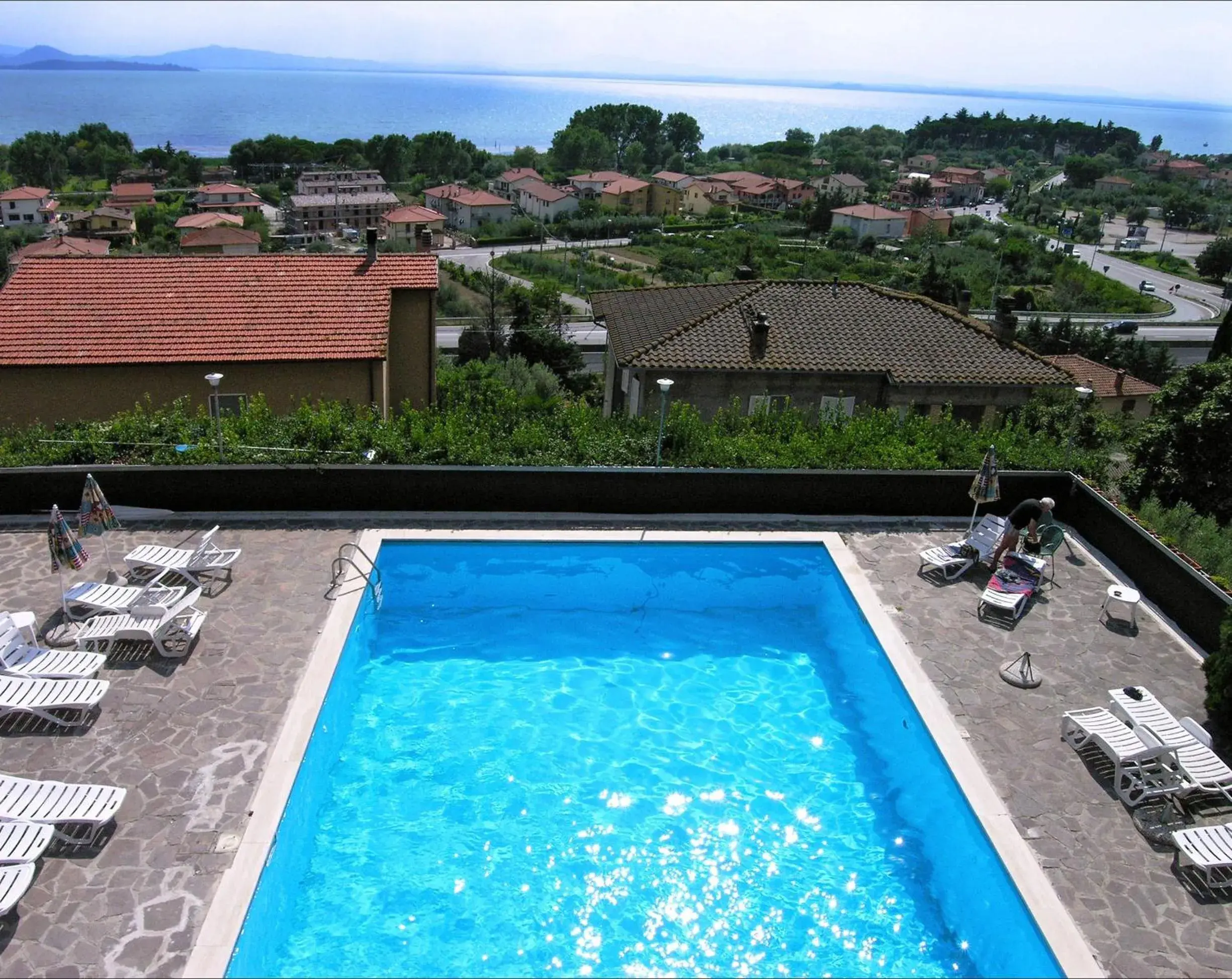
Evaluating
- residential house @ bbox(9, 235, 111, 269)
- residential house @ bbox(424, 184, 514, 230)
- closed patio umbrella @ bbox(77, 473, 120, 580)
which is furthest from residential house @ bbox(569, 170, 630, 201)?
closed patio umbrella @ bbox(77, 473, 120, 580)

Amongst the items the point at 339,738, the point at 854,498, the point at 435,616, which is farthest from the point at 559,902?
the point at 854,498

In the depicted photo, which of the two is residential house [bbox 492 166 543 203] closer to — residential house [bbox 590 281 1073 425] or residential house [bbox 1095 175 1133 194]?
residential house [bbox 1095 175 1133 194]

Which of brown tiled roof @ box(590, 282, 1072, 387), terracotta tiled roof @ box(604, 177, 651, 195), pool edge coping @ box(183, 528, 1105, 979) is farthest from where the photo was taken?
terracotta tiled roof @ box(604, 177, 651, 195)

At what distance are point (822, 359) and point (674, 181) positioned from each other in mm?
142295

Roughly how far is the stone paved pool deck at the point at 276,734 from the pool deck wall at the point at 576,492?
0.46 metres

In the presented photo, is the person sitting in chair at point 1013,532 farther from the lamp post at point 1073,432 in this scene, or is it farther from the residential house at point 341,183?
the residential house at point 341,183

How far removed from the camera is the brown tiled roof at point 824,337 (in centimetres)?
2333

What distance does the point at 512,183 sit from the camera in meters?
144

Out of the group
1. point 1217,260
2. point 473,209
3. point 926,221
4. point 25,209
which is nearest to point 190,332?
point 473,209

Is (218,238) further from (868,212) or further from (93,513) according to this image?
(93,513)

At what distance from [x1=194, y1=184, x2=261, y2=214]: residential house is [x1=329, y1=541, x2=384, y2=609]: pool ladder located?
123m

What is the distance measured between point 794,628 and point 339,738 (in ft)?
22.9

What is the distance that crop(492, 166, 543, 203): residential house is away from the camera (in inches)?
5615

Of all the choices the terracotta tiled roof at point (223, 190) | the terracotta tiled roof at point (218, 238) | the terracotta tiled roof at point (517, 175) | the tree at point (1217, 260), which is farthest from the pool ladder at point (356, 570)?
the terracotta tiled roof at point (517, 175)
